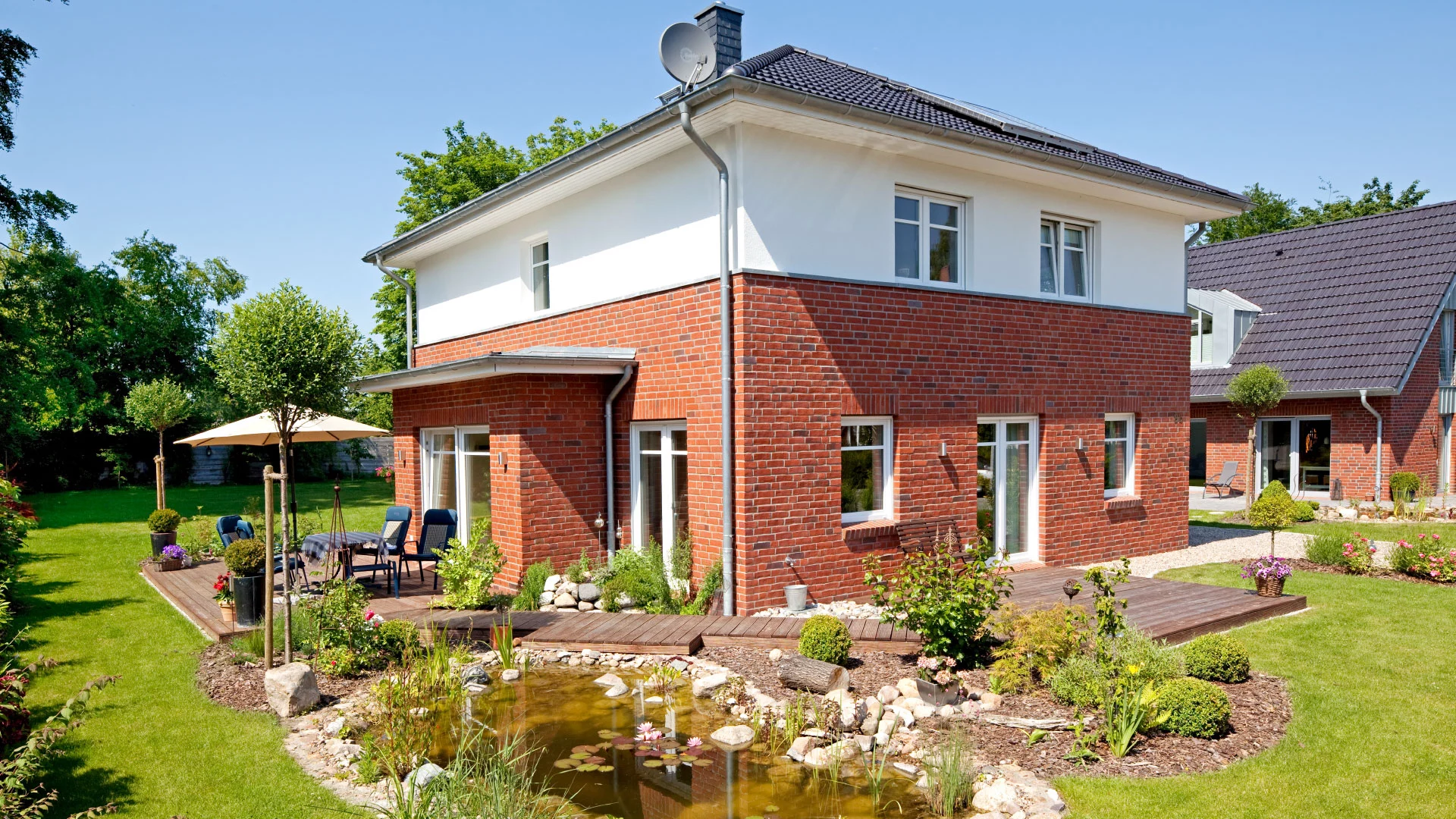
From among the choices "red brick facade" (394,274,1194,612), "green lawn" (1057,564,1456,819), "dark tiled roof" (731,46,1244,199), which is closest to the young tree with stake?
"red brick facade" (394,274,1194,612)

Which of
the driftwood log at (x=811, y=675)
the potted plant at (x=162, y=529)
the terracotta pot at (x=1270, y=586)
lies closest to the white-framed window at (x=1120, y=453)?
the terracotta pot at (x=1270, y=586)

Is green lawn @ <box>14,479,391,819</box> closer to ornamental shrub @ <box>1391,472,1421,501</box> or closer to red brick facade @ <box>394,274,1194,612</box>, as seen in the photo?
red brick facade @ <box>394,274,1194,612</box>

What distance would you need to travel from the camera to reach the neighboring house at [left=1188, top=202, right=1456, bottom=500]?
63.6 ft

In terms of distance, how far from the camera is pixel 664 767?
5891 mm

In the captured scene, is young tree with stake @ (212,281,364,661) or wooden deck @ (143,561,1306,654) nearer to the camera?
wooden deck @ (143,561,1306,654)

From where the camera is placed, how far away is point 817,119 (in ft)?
29.0

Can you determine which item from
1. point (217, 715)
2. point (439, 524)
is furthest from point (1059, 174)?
point (217, 715)

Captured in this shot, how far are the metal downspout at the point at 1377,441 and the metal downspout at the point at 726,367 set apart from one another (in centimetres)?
1734

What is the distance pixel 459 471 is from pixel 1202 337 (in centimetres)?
2079

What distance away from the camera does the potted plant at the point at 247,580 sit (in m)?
9.01

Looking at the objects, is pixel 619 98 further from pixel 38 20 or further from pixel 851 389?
pixel 38 20

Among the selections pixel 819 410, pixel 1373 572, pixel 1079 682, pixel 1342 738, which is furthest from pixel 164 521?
pixel 1373 572

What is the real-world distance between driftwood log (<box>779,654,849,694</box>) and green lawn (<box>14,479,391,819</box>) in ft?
11.6

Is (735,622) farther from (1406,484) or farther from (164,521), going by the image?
(1406,484)
